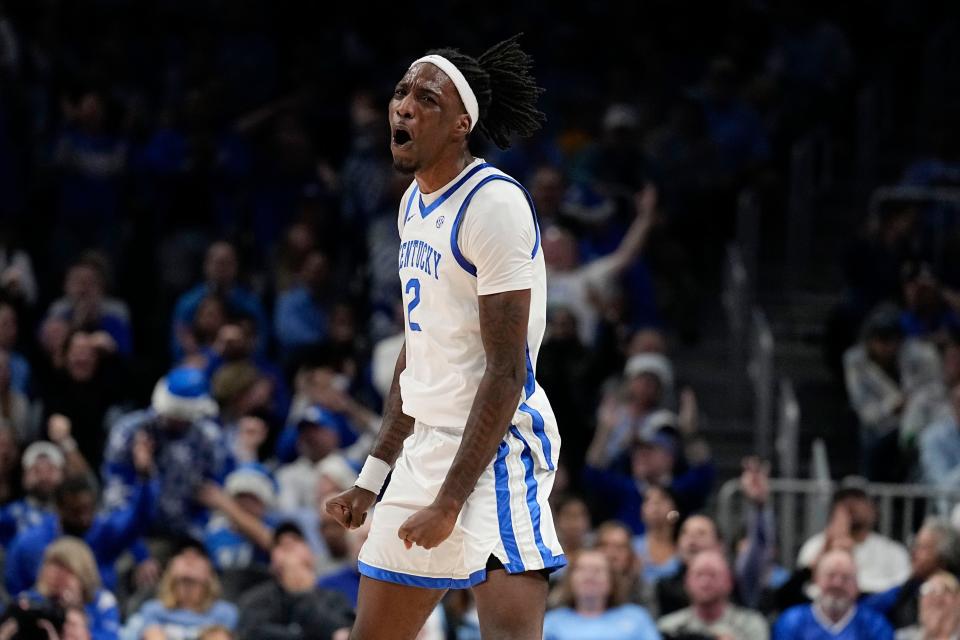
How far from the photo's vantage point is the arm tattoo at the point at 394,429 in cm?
480

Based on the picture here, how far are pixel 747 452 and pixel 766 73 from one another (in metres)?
3.65

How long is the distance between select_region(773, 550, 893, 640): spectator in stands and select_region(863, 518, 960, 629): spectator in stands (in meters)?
0.35

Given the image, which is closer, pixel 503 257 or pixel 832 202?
pixel 503 257

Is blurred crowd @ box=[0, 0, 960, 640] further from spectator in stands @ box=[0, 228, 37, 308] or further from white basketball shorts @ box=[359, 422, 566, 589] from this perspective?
white basketball shorts @ box=[359, 422, 566, 589]

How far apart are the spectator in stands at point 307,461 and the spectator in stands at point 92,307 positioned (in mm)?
1672

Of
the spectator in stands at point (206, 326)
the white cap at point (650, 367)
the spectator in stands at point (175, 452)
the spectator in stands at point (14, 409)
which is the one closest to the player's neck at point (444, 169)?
the spectator in stands at point (175, 452)

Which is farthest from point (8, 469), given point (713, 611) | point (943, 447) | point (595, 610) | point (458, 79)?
point (458, 79)

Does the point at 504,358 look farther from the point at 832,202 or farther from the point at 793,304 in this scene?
the point at 832,202

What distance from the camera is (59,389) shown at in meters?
10.6

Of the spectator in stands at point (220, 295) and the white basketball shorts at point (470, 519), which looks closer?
the white basketball shorts at point (470, 519)

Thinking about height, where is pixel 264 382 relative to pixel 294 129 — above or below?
below

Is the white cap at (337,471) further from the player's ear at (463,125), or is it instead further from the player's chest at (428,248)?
the player's ear at (463,125)

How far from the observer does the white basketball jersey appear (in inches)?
175

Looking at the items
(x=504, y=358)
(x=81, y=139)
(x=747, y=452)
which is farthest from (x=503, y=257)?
(x=81, y=139)
